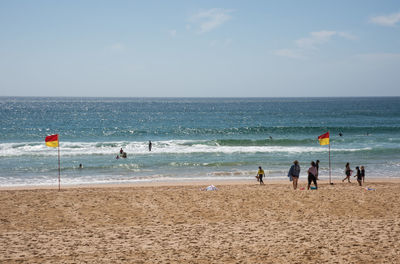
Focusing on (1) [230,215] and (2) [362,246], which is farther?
(1) [230,215]

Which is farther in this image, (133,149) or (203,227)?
(133,149)

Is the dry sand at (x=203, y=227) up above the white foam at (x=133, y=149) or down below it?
above

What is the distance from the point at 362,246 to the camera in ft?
27.6

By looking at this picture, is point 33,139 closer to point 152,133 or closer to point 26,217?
point 152,133

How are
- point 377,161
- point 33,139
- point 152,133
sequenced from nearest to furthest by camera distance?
point 377,161 < point 33,139 < point 152,133

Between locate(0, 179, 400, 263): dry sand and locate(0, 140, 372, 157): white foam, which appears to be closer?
locate(0, 179, 400, 263): dry sand

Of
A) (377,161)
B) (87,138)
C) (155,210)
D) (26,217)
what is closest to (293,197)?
(155,210)

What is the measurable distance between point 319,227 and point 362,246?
5.45 feet

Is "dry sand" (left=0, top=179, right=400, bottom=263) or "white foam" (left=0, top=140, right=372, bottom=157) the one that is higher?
"dry sand" (left=0, top=179, right=400, bottom=263)

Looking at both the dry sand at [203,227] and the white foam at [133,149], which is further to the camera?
the white foam at [133,149]

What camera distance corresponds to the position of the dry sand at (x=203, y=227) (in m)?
8.07

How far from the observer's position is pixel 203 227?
10.3 m

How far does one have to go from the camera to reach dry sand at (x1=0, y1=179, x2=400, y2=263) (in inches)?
318

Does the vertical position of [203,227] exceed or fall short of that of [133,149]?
it exceeds it
